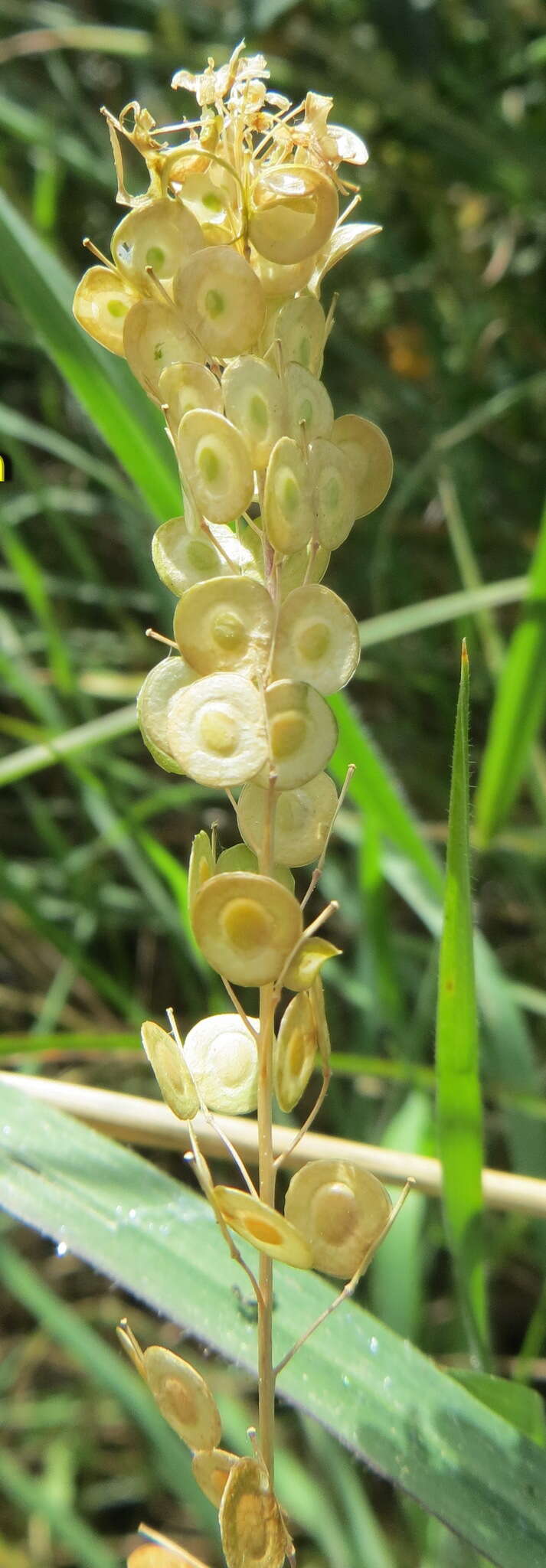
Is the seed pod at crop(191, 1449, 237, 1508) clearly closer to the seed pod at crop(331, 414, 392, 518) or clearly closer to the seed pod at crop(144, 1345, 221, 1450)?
the seed pod at crop(144, 1345, 221, 1450)

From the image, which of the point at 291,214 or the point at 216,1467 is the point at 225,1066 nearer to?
the point at 216,1467

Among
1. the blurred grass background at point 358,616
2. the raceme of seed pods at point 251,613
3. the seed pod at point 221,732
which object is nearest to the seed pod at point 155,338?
the raceme of seed pods at point 251,613

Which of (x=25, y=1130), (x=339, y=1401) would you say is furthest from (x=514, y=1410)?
(x=25, y=1130)

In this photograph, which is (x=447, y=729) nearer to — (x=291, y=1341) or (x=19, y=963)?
(x=19, y=963)

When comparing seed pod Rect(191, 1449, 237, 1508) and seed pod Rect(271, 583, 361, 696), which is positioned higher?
seed pod Rect(271, 583, 361, 696)

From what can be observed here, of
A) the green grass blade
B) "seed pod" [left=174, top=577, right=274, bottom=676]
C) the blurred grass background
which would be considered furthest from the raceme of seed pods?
the blurred grass background
